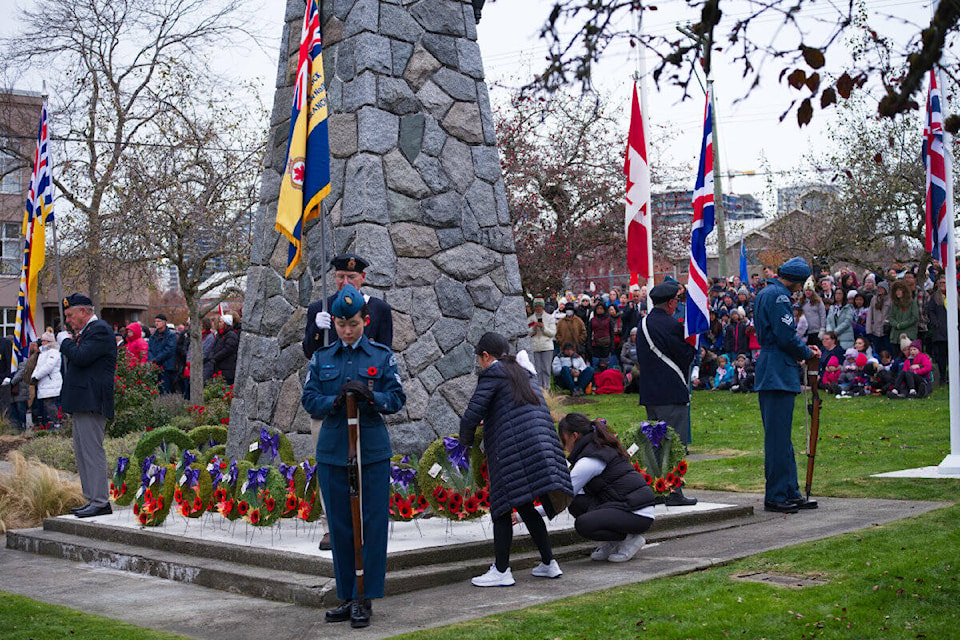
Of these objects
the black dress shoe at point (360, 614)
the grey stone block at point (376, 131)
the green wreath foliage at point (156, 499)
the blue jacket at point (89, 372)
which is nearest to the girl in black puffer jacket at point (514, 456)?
the black dress shoe at point (360, 614)

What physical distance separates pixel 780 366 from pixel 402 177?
372 centimetres

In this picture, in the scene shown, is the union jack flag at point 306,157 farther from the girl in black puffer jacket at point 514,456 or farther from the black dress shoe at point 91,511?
the black dress shoe at point 91,511

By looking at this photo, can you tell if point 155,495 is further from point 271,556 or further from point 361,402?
point 361,402

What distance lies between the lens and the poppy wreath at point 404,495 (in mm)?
8320

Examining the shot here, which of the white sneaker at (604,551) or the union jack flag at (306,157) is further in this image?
the union jack flag at (306,157)

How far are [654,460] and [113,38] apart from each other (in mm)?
17463

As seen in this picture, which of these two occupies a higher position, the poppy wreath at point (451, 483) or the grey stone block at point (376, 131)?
the grey stone block at point (376, 131)

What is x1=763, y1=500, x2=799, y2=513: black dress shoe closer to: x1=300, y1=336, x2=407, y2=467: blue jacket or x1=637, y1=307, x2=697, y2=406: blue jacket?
x1=637, y1=307, x2=697, y2=406: blue jacket

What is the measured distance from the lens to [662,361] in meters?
10.2

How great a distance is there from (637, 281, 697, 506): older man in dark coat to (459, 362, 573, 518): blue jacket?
3044mm

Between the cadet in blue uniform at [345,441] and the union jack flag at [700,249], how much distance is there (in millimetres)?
5718

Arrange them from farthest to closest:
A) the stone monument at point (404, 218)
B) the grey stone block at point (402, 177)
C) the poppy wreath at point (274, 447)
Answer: the grey stone block at point (402, 177) < the stone monument at point (404, 218) < the poppy wreath at point (274, 447)

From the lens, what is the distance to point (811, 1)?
4457 millimetres

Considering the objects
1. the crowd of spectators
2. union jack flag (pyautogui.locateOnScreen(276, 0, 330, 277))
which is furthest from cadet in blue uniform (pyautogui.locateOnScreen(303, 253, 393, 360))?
the crowd of spectators
